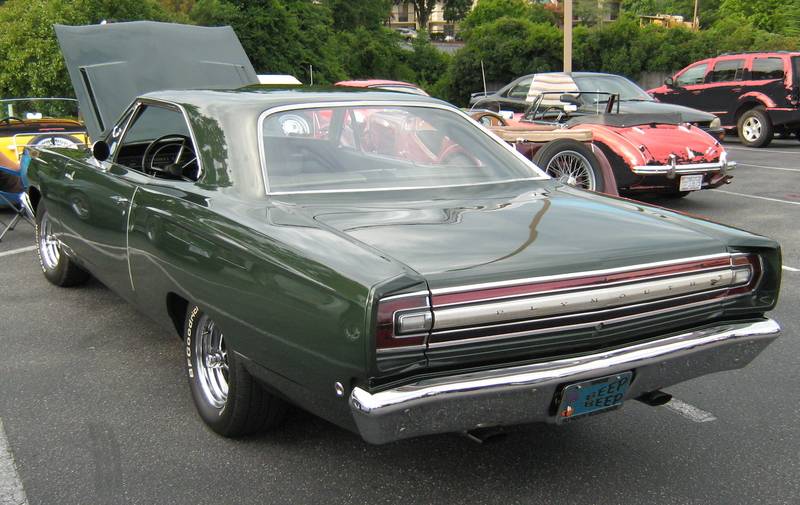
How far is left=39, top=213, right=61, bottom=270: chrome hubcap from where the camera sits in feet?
18.6

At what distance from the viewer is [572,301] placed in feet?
8.30

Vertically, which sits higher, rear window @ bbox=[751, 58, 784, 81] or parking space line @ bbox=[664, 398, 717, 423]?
rear window @ bbox=[751, 58, 784, 81]

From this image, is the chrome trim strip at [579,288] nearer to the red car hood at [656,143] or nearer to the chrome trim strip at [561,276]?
the chrome trim strip at [561,276]

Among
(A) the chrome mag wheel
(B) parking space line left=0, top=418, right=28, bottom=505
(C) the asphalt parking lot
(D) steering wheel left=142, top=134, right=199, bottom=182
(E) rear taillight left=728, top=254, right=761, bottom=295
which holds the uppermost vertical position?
(D) steering wheel left=142, top=134, right=199, bottom=182

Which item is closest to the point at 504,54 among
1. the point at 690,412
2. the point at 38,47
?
the point at 38,47

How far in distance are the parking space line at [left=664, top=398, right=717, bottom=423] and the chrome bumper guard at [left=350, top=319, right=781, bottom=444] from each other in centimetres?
83

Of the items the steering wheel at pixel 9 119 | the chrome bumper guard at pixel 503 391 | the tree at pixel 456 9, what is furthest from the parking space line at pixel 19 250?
the tree at pixel 456 9

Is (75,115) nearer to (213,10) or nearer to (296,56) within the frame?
(213,10)

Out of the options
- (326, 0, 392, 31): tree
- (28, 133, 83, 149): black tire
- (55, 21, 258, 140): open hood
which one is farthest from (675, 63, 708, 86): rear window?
(326, 0, 392, 31): tree

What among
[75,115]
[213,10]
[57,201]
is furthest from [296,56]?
[57,201]

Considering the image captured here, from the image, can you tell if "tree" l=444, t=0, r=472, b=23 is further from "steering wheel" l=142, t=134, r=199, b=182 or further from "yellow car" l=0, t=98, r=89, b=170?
"steering wheel" l=142, t=134, r=199, b=182

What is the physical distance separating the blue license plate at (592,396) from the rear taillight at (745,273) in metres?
0.61

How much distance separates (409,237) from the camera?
2746 mm

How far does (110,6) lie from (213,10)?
6.92 m
